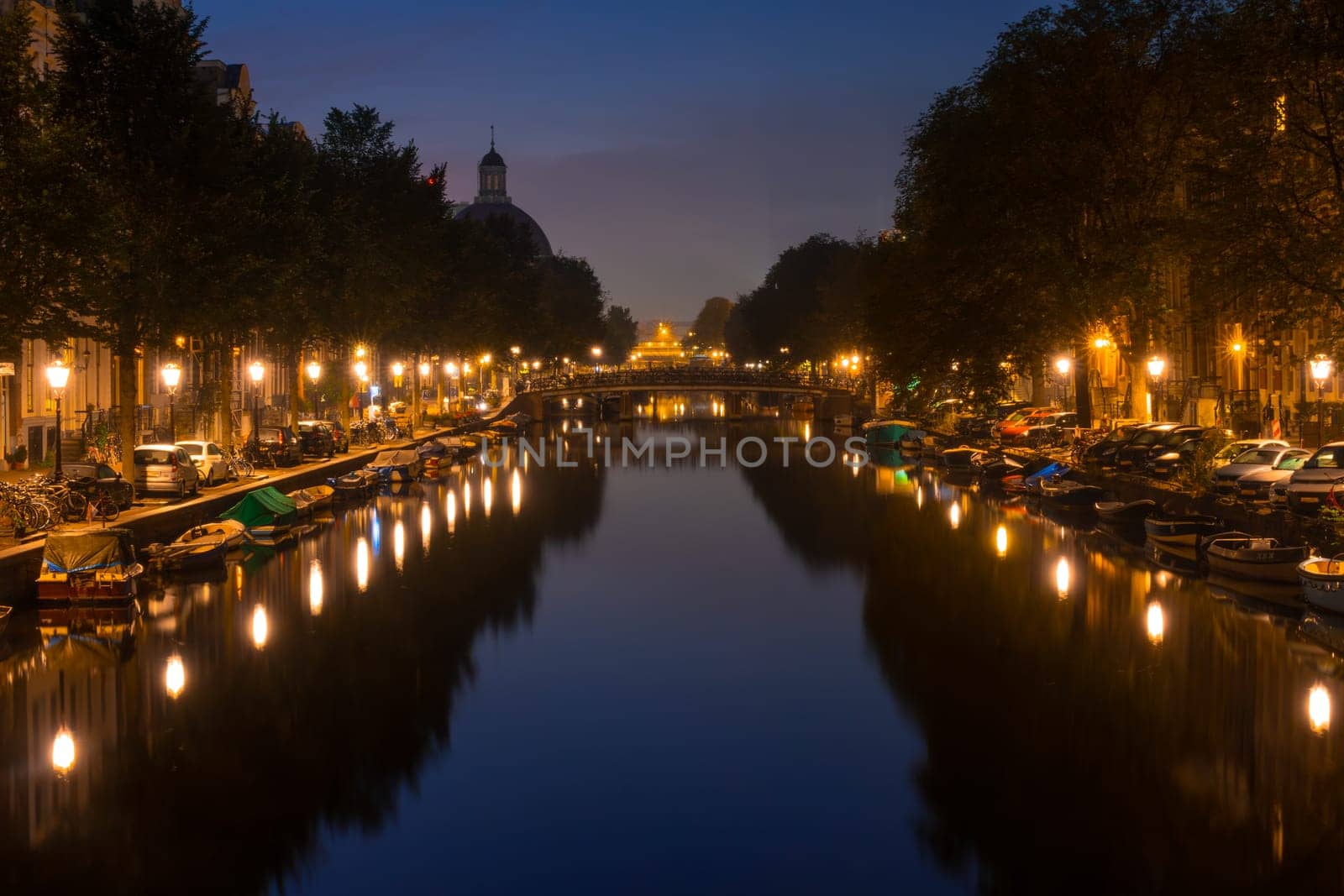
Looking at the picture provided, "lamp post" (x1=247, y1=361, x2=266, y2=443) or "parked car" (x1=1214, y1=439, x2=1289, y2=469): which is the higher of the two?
"lamp post" (x1=247, y1=361, x2=266, y2=443)

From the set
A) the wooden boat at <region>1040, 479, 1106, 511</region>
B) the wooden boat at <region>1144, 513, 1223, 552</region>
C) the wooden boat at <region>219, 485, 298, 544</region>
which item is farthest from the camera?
the wooden boat at <region>1040, 479, 1106, 511</region>

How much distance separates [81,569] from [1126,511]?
3151 centimetres

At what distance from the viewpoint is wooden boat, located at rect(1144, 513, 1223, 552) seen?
39562mm

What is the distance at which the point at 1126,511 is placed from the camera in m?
45.9

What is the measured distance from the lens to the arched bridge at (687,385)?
12556 centimetres

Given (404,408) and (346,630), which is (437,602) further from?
(404,408)

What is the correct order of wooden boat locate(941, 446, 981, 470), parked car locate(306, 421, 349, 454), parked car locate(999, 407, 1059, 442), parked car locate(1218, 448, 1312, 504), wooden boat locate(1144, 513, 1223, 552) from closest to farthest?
wooden boat locate(1144, 513, 1223, 552) < parked car locate(1218, 448, 1312, 504) < parked car locate(306, 421, 349, 454) < wooden boat locate(941, 446, 981, 470) < parked car locate(999, 407, 1059, 442)

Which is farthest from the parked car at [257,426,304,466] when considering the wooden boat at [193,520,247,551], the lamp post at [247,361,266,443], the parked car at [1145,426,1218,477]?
the parked car at [1145,426,1218,477]

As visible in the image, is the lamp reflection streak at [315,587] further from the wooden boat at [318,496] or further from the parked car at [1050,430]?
the parked car at [1050,430]

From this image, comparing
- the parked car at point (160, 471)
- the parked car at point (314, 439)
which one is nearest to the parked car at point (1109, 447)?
the parked car at point (314, 439)

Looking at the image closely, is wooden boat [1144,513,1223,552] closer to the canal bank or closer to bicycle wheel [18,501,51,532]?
the canal bank

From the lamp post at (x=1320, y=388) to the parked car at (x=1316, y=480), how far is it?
4398 millimetres

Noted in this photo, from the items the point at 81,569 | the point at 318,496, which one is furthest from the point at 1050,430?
the point at 81,569

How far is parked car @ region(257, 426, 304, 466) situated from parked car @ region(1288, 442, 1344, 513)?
38185 mm
